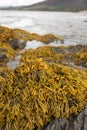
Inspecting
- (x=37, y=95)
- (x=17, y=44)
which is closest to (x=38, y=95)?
(x=37, y=95)

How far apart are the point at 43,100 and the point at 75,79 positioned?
839mm

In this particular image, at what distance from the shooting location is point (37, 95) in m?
5.96

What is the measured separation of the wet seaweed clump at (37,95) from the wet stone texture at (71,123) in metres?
0.10

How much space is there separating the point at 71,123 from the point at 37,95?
2.79 ft

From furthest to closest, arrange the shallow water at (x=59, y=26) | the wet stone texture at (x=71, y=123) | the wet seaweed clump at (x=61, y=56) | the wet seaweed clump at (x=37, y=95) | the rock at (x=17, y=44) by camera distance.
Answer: the shallow water at (x=59, y=26) < the rock at (x=17, y=44) < the wet seaweed clump at (x=61, y=56) < the wet seaweed clump at (x=37, y=95) < the wet stone texture at (x=71, y=123)

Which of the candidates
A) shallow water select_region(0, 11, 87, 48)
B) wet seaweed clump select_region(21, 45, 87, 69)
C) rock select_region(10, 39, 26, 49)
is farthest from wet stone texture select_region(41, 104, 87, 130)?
shallow water select_region(0, 11, 87, 48)

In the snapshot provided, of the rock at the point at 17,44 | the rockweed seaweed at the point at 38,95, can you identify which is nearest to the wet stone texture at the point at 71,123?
the rockweed seaweed at the point at 38,95

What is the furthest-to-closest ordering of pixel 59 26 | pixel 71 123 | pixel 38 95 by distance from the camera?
pixel 59 26
pixel 38 95
pixel 71 123

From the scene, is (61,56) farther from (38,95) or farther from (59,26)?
(59,26)

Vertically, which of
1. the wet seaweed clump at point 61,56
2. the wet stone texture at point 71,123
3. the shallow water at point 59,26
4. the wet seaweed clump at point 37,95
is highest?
the wet seaweed clump at point 37,95

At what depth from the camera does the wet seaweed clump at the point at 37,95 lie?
571 centimetres

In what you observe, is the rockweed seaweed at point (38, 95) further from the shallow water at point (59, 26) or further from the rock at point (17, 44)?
the shallow water at point (59, 26)

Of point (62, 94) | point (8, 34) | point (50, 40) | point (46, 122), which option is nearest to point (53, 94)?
point (62, 94)

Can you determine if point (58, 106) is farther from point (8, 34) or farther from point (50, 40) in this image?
point (50, 40)
